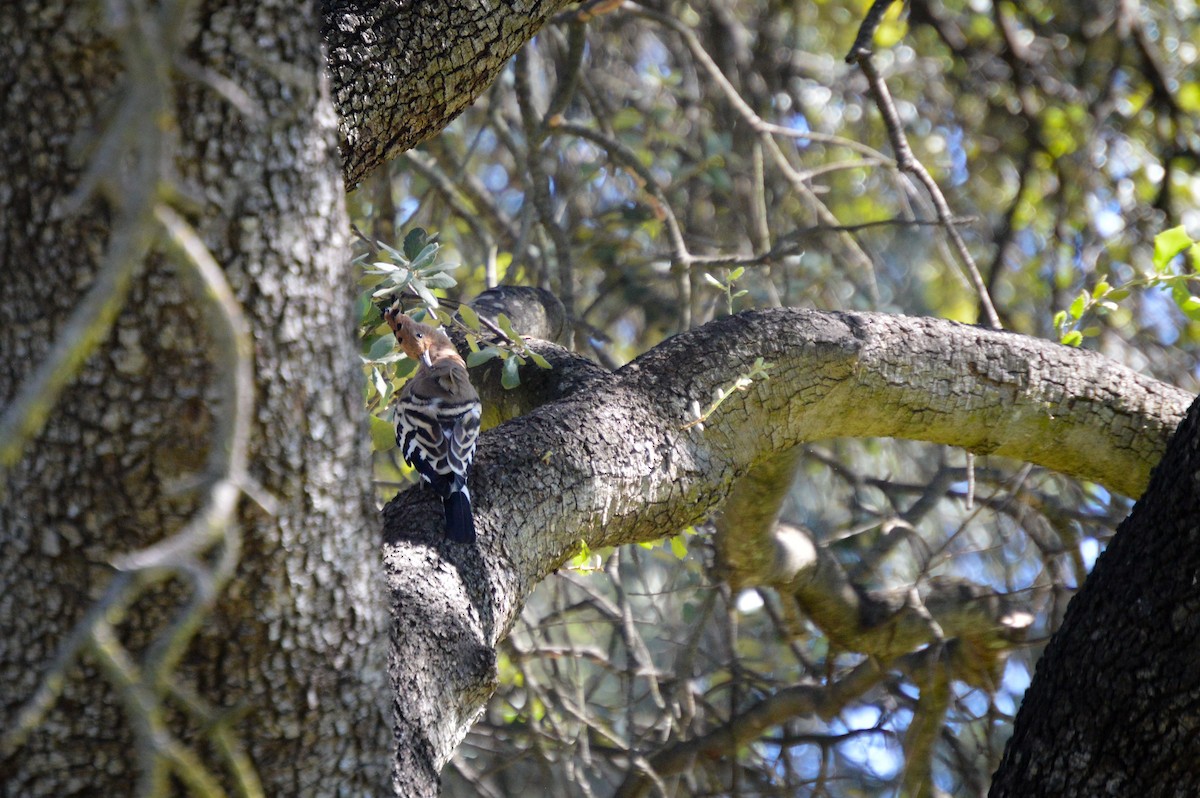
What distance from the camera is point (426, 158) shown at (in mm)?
4043

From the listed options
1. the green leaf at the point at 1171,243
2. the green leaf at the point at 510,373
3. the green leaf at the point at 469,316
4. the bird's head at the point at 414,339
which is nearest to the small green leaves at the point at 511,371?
the green leaf at the point at 510,373

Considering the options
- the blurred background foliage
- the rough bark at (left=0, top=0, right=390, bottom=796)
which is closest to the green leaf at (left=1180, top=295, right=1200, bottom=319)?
the blurred background foliage

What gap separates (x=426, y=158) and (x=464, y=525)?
239 cm

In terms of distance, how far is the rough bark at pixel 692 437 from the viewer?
1.76 m

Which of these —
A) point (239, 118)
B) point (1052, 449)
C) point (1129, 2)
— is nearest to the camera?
point (239, 118)

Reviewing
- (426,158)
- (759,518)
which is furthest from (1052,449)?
(426,158)

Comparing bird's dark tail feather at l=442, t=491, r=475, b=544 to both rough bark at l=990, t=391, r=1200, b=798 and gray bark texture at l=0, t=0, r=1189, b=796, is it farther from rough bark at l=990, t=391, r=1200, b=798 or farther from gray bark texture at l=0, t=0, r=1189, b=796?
rough bark at l=990, t=391, r=1200, b=798

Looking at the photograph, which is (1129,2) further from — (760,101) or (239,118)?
(239,118)

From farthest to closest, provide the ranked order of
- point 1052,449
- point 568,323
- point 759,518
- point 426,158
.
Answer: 1. point 426,158
2. point 568,323
3. point 759,518
4. point 1052,449

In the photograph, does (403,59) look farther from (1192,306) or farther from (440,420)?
(1192,306)

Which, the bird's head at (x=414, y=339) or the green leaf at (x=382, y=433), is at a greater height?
the bird's head at (x=414, y=339)

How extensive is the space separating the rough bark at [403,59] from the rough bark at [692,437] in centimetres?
59

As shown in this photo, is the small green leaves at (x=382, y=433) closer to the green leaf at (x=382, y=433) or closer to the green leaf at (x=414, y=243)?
the green leaf at (x=382, y=433)

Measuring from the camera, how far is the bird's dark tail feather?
192 centimetres
